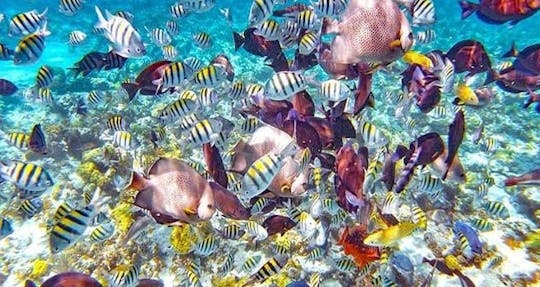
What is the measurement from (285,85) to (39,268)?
4655 millimetres

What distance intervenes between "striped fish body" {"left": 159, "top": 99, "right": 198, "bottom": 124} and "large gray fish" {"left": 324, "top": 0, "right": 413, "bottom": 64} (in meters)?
3.74

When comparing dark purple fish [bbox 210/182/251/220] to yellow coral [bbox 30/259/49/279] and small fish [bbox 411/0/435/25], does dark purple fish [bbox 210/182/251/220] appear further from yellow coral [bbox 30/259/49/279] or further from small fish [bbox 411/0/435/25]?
small fish [bbox 411/0/435/25]

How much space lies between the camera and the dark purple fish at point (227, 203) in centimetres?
258

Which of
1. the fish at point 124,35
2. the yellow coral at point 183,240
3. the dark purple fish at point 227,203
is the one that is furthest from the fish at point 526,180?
the fish at point 124,35

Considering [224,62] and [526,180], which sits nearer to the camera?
[526,180]

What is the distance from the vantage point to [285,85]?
13.5 feet

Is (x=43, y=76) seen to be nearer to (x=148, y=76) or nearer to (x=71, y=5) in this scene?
(x=71, y=5)

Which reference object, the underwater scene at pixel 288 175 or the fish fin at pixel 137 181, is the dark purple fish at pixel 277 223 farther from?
the fish fin at pixel 137 181

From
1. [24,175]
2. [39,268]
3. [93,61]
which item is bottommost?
[39,268]

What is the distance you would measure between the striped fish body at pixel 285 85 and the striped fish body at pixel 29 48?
→ 4.37m

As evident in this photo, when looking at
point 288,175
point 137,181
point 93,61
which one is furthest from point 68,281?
point 93,61

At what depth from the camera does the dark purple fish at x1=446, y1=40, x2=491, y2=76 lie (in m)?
4.55

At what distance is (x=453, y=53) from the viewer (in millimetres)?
4645

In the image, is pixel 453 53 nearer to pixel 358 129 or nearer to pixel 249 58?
pixel 358 129
